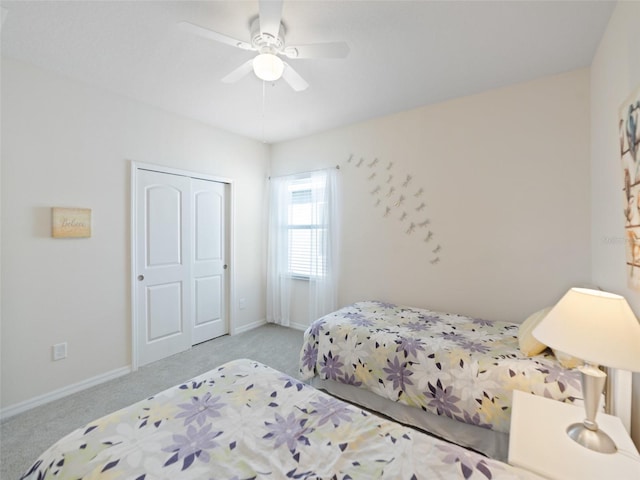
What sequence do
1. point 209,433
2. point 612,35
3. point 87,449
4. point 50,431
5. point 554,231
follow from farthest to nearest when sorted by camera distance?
point 554,231 < point 50,431 < point 612,35 < point 209,433 < point 87,449

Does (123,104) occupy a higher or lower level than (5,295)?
higher

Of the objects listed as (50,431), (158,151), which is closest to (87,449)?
(50,431)

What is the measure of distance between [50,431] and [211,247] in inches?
82.0

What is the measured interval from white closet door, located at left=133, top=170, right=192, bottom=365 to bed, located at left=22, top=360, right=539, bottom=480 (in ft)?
6.25

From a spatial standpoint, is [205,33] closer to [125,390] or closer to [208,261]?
[208,261]

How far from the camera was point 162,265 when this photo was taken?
3049 mm

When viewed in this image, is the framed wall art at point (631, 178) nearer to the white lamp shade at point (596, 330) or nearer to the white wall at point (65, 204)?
the white lamp shade at point (596, 330)

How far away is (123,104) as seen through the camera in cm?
270

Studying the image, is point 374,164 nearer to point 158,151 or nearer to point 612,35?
point 612,35

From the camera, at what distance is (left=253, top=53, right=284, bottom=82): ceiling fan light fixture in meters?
1.71

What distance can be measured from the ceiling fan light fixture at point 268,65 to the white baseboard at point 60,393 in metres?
2.88

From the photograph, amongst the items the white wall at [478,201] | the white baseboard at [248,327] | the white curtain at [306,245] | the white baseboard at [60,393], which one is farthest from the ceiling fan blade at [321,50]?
the white baseboard at [248,327]

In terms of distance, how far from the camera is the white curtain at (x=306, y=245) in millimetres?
3553

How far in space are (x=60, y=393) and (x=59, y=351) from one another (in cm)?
34
